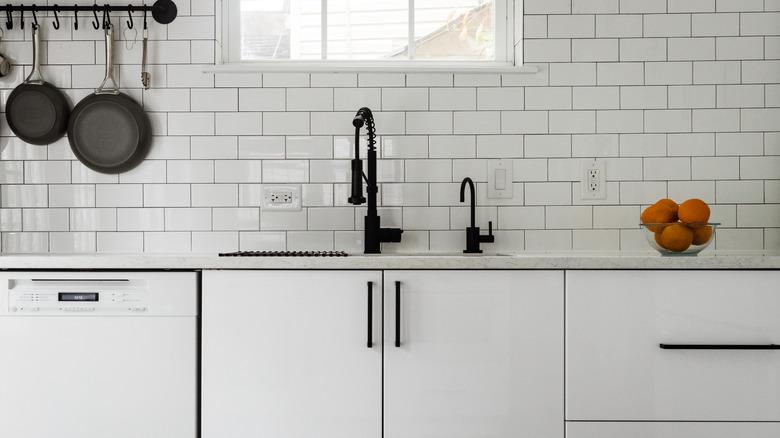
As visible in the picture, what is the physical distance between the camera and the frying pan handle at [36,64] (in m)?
2.26

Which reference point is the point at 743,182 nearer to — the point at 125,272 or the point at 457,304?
the point at 457,304

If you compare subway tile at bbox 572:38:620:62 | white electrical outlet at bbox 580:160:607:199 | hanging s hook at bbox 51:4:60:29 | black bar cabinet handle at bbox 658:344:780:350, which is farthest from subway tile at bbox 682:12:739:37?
hanging s hook at bbox 51:4:60:29

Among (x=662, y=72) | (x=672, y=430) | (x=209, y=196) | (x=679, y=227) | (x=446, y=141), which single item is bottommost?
(x=672, y=430)

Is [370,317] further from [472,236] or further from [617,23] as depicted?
[617,23]

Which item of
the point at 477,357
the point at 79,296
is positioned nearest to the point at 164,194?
the point at 79,296

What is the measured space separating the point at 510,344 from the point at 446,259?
309 millimetres

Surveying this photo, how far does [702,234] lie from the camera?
1.87 m

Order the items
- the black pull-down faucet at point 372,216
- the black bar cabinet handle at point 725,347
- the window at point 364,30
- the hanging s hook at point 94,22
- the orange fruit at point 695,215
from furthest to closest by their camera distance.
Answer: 1. the window at point 364,30
2. the hanging s hook at point 94,22
3. the black pull-down faucet at point 372,216
4. the orange fruit at point 695,215
5. the black bar cabinet handle at point 725,347

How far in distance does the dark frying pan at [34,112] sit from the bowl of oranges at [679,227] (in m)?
2.19

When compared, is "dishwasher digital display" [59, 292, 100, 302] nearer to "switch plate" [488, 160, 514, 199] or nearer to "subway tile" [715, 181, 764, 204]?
"switch plate" [488, 160, 514, 199]

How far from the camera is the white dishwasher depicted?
5.51ft

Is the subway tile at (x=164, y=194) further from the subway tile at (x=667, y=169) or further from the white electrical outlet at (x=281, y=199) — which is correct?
the subway tile at (x=667, y=169)

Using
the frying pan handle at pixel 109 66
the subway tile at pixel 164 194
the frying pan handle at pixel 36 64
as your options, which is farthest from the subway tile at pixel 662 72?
the frying pan handle at pixel 36 64

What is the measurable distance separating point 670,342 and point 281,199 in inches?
56.5
